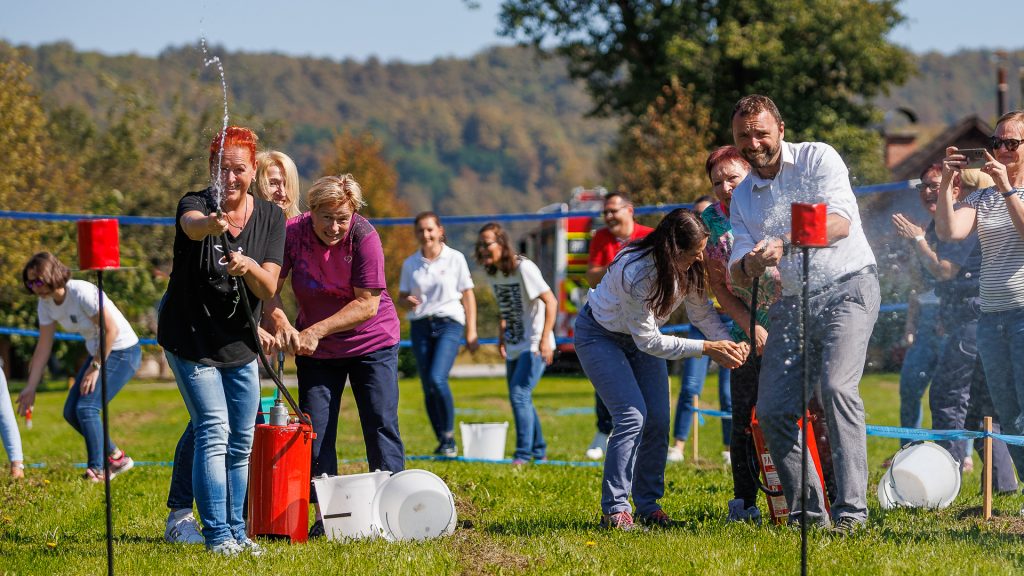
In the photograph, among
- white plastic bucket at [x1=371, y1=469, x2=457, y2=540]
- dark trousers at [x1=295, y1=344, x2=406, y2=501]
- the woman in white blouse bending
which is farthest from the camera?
→ dark trousers at [x1=295, y1=344, x2=406, y2=501]

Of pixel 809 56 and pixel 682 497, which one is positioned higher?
pixel 809 56

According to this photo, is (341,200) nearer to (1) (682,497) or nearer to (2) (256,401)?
(2) (256,401)

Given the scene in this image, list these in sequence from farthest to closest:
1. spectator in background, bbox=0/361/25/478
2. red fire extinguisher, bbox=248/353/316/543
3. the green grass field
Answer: spectator in background, bbox=0/361/25/478
red fire extinguisher, bbox=248/353/316/543
the green grass field

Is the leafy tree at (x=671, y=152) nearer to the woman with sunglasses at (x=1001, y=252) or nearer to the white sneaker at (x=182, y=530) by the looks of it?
the woman with sunglasses at (x=1001, y=252)

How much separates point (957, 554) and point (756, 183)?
1.84 metres

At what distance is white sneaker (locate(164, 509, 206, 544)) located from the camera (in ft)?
18.6

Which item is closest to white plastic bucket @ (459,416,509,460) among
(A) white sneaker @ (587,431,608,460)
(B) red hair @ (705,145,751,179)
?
(A) white sneaker @ (587,431,608,460)

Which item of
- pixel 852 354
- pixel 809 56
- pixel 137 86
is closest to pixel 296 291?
pixel 852 354

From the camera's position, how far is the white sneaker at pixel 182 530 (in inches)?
223

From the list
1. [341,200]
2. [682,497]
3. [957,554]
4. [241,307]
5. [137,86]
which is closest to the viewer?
[957,554]

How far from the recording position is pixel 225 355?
17.2 feet

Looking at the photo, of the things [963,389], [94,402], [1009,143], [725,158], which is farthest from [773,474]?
[94,402]

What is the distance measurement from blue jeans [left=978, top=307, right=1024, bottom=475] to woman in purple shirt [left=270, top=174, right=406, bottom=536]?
303 cm

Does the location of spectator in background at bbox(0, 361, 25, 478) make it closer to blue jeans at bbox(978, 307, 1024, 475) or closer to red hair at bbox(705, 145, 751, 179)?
red hair at bbox(705, 145, 751, 179)
